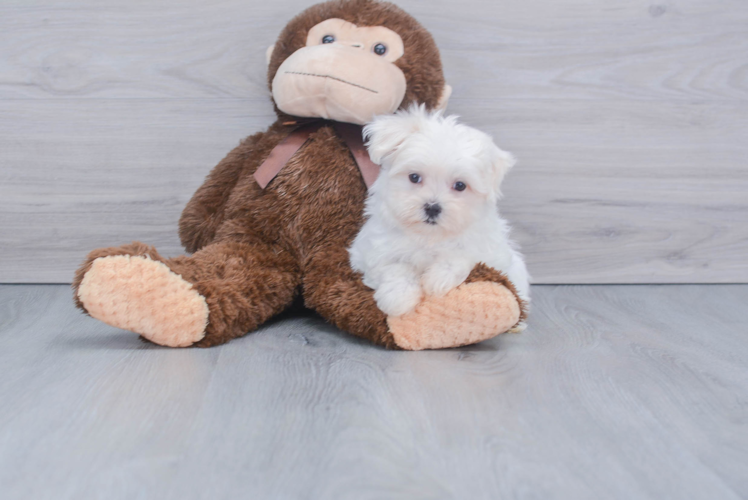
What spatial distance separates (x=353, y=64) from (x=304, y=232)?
346 mm

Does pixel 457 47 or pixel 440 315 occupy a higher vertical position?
pixel 457 47

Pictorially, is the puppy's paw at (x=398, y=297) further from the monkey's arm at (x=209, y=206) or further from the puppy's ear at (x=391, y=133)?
the monkey's arm at (x=209, y=206)

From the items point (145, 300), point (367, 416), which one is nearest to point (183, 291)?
point (145, 300)

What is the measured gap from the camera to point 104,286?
1.02 metres

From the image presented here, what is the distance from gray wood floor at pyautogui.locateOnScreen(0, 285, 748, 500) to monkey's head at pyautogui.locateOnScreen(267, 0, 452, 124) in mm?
457

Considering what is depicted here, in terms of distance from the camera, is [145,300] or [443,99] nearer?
[145,300]

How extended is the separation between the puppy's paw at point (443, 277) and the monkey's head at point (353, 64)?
36 cm

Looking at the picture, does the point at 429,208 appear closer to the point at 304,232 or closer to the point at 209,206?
the point at 304,232

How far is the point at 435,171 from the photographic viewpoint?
1.07 metres

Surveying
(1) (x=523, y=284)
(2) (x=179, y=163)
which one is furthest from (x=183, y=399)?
(2) (x=179, y=163)

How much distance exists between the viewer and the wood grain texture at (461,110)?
5.02ft

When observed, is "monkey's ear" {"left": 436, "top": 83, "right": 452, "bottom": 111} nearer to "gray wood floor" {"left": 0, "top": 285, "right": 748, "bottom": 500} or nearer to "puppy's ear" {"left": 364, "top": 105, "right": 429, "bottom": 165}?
"puppy's ear" {"left": 364, "top": 105, "right": 429, "bottom": 165}

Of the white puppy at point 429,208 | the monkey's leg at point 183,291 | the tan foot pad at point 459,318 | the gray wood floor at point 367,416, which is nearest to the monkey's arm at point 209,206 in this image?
the monkey's leg at point 183,291

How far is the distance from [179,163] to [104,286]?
633 mm
